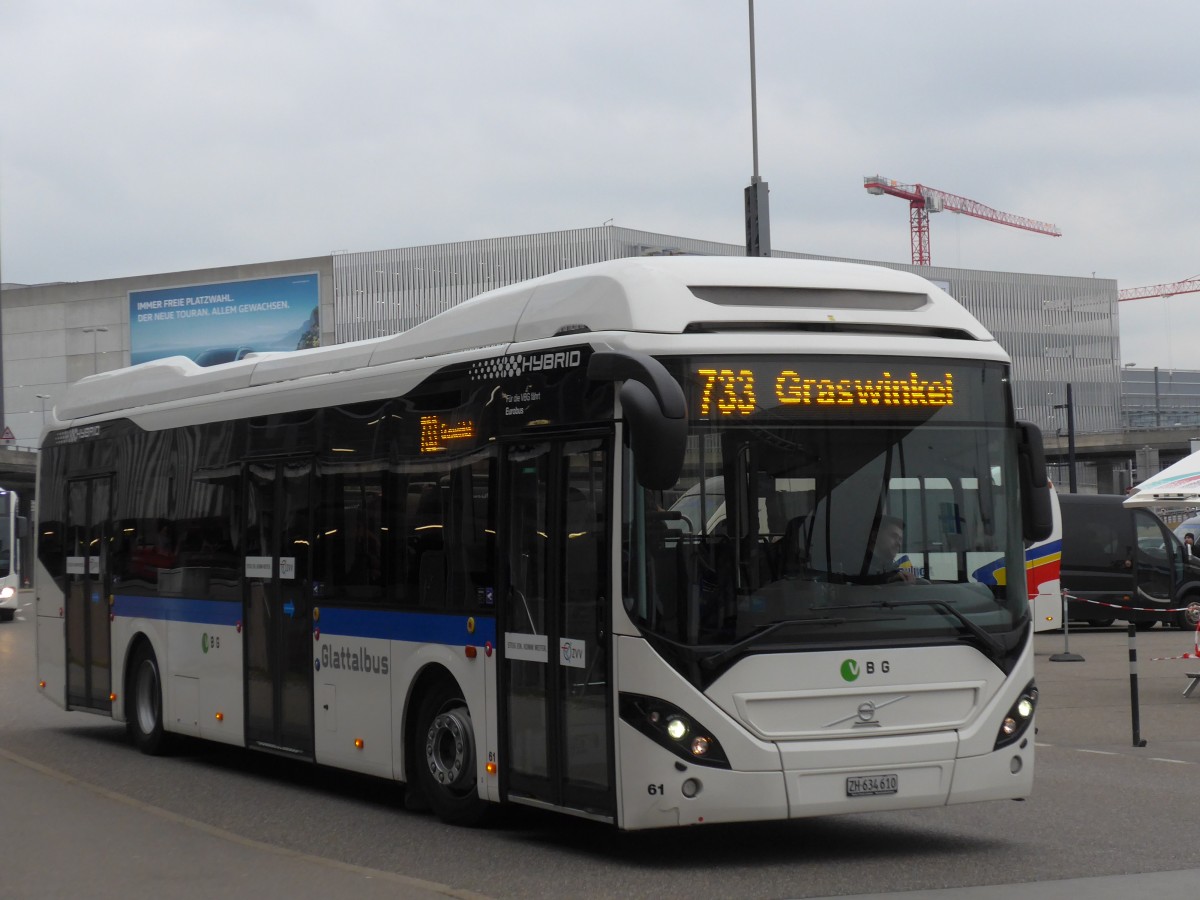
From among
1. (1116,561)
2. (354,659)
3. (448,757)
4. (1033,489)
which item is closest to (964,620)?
(1033,489)

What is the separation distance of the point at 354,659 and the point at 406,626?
82 centimetres

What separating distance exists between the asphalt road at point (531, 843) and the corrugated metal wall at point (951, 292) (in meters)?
81.0

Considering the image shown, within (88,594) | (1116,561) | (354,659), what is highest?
(88,594)

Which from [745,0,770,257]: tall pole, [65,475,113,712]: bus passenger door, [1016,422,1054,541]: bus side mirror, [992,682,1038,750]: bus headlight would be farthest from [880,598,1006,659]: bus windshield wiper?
[745,0,770,257]: tall pole

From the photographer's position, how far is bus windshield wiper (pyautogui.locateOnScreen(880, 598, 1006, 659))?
9.12m

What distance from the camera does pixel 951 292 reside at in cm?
11200

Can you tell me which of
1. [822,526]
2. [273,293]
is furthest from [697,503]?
[273,293]

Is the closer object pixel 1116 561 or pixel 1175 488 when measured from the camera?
pixel 1175 488

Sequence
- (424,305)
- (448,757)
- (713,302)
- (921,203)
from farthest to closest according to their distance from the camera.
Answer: (921,203)
(424,305)
(448,757)
(713,302)

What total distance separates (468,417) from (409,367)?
3.13 feet

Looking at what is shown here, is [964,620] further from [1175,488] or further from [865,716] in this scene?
[1175,488]

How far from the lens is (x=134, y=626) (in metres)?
15.6

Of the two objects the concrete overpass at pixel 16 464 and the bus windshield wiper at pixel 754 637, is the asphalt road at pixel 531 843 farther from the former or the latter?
the concrete overpass at pixel 16 464

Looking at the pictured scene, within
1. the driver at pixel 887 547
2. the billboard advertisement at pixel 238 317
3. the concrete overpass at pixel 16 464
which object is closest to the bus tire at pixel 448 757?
the driver at pixel 887 547
